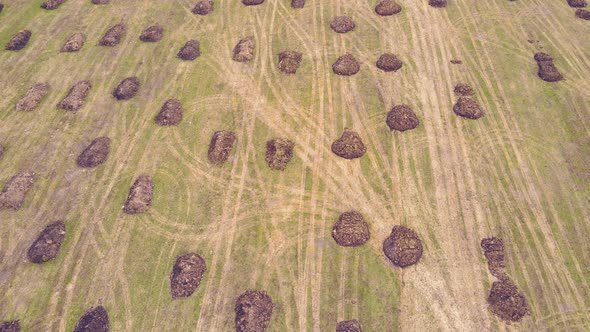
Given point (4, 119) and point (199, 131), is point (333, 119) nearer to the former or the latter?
point (199, 131)

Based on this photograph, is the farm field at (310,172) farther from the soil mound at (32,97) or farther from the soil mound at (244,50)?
the soil mound at (244,50)

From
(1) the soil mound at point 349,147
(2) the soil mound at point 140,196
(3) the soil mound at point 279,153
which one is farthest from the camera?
(1) the soil mound at point 349,147

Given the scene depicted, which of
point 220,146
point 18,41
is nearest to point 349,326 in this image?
point 220,146

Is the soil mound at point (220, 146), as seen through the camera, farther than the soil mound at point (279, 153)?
Yes

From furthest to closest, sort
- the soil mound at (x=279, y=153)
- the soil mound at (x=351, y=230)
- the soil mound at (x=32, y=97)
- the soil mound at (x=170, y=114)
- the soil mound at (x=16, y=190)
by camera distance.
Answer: the soil mound at (x=32, y=97)
the soil mound at (x=170, y=114)
the soil mound at (x=279, y=153)
the soil mound at (x=16, y=190)
the soil mound at (x=351, y=230)

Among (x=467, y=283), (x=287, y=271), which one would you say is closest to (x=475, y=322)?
(x=467, y=283)

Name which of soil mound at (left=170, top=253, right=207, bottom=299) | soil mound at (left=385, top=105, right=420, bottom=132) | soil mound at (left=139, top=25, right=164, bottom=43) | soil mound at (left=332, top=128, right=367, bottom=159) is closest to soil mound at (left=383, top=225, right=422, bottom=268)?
soil mound at (left=332, top=128, right=367, bottom=159)

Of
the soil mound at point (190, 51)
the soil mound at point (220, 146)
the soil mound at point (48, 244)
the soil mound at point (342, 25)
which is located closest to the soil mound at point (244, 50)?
the soil mound at point (190, 51)
